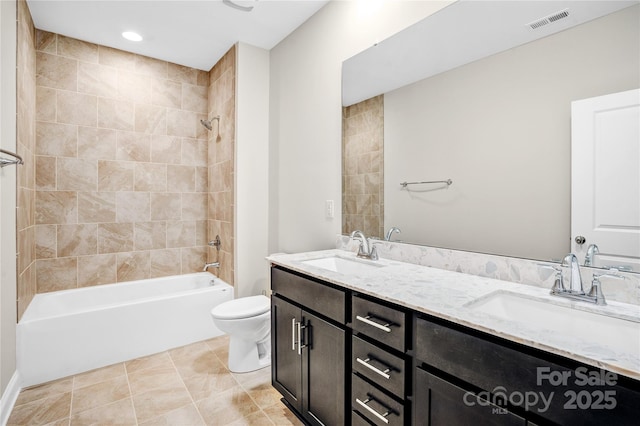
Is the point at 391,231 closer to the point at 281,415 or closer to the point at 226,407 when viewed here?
the point at 281,415

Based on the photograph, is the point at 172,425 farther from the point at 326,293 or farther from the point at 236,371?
the point at 326,293

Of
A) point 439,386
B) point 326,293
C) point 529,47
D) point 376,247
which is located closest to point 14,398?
point 326,293

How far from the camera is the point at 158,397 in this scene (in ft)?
6.75

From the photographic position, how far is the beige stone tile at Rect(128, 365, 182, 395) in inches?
85.6

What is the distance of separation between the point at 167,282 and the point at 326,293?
2455 mm

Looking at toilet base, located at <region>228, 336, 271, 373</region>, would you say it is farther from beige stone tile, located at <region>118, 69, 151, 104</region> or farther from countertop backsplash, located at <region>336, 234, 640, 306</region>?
beige stone tile, located at <region>118, 69, 151, 104</region>

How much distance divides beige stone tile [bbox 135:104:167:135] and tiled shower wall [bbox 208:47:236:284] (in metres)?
0.46

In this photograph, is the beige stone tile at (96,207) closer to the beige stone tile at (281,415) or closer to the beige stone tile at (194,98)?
the beige stone tile at (194,98)

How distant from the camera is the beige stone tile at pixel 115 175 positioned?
121 inches

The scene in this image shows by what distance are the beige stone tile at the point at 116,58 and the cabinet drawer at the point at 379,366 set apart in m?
3.28

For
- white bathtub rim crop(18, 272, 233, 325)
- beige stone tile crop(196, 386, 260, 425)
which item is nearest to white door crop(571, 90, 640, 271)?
beige stone tile crop(196, 386, 260, 425)

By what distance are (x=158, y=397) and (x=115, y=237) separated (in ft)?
5.57

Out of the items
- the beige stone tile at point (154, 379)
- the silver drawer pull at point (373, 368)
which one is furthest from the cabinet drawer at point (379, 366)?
the beige stone tile at point (154, 379)

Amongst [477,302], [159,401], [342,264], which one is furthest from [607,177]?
[159,401]
